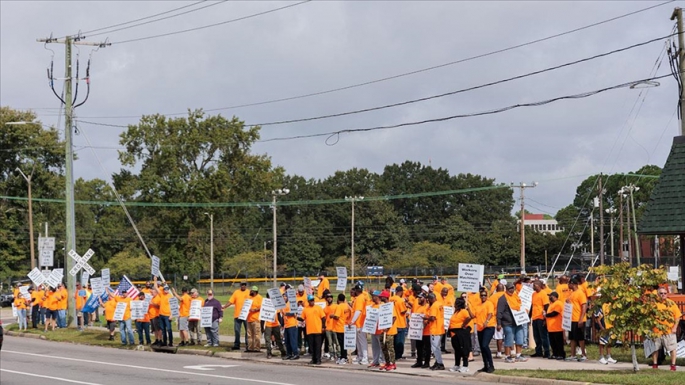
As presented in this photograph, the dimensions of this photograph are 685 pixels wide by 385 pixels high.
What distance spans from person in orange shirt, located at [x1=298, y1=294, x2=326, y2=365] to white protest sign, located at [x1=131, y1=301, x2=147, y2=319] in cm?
726

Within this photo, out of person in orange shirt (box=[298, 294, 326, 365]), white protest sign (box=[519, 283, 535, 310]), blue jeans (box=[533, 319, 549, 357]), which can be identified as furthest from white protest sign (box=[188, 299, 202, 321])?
blue jeans (box=[533, 319, 549, 357])

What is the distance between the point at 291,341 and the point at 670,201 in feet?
34.5

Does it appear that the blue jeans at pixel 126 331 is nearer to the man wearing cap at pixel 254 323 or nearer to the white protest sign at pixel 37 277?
the man wearing cap at pixel 254 323

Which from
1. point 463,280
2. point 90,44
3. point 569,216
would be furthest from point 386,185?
point 463,280

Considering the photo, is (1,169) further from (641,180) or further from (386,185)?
(641,180)

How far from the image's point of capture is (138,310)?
29.3 m

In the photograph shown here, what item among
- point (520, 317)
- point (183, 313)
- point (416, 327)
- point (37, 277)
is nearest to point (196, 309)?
point (183, 313)

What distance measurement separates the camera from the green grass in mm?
17219

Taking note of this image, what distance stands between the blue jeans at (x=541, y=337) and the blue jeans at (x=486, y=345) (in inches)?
107

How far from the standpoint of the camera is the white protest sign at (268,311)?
25.1 m

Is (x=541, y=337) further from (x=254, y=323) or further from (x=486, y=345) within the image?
(x=254, y=323)

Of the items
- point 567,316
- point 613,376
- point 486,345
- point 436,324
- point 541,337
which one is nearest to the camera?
point 613,376

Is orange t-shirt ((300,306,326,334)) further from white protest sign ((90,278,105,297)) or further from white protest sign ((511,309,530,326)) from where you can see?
white protest sign ((90,278,105,297))

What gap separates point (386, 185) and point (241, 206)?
5008cm
